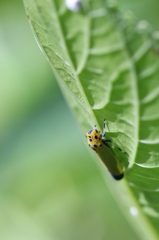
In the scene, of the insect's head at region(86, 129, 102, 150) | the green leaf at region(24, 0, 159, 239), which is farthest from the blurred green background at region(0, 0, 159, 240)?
the green leaf at region(24, 0, 159, 239)

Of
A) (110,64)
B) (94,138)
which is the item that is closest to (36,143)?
(94,138)

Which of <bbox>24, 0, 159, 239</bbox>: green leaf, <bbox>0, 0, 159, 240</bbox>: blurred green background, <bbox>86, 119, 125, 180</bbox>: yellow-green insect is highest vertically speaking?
<bbox>24, 0, 159, 239</bbox>: green leaf

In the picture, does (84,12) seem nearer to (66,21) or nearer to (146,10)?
(66,21)

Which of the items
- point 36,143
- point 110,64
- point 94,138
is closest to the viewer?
point 110,64

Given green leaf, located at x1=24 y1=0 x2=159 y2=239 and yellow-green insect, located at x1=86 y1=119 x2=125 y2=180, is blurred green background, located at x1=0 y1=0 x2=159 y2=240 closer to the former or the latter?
yellow-green insect, located at x1=86 y1=119 x2=125 y2=180

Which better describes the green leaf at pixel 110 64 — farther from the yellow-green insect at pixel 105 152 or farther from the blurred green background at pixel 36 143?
the blurred green background at pixel 36 143

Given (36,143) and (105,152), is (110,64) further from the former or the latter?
(36,143)

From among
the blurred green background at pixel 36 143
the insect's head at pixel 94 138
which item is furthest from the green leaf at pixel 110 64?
the blurred green background at pixel 36 143
